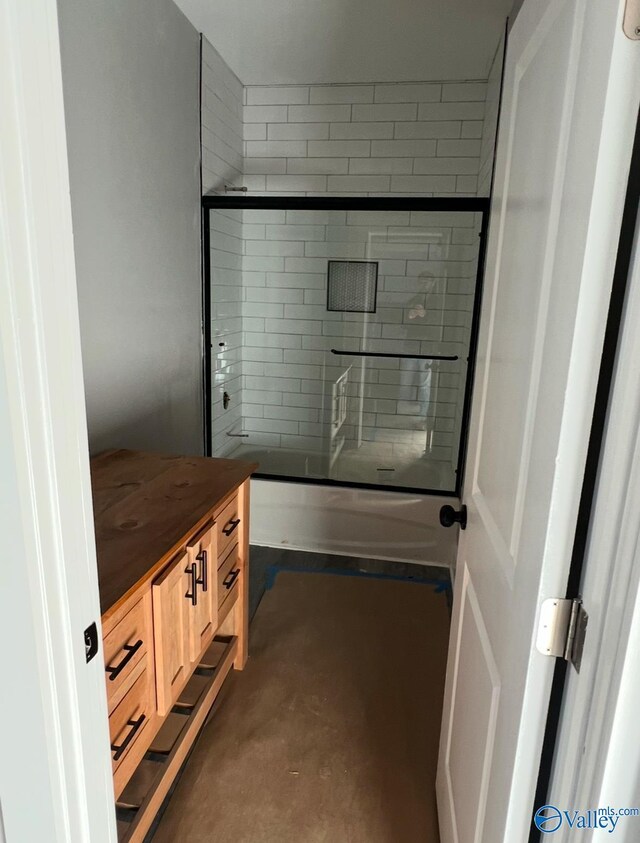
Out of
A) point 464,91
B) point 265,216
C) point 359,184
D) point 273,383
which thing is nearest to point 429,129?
point 464,91

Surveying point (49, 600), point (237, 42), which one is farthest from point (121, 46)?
point (49, 600)

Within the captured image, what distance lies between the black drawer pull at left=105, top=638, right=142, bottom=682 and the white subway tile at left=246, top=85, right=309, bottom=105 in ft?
10.2

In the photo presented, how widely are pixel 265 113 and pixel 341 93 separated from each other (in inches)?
18.3

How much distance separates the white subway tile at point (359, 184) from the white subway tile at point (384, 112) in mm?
313

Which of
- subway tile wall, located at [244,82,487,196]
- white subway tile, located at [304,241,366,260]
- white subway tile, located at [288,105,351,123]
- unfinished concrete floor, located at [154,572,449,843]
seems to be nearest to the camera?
unfinished concrete floor, located at [154,572,449,843]

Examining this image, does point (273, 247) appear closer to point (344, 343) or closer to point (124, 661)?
point (344, 343)

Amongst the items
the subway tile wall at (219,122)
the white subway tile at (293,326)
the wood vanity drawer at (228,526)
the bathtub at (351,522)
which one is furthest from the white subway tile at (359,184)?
the wood vanity drawer at (228,526)

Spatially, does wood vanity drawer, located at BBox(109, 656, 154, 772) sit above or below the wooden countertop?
below

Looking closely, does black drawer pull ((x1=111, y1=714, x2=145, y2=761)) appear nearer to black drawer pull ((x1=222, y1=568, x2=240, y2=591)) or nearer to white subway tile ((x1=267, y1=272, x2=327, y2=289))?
black drawer pull ((x1=222, y1=568, x2=240, y2=591))

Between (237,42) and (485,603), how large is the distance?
276 centimetres

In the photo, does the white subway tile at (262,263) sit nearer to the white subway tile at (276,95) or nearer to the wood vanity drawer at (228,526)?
the white subway tile at (276,95)

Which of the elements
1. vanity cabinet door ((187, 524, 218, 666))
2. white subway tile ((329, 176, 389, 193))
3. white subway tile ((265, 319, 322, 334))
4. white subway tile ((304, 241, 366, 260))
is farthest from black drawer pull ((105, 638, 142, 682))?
white subway tile ((329, 176, 389, 193))

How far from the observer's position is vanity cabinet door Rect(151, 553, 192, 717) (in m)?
1.22

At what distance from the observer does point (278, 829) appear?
1.46 m
